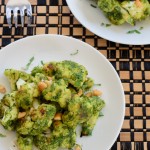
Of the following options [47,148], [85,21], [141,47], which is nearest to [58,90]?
[47,148]

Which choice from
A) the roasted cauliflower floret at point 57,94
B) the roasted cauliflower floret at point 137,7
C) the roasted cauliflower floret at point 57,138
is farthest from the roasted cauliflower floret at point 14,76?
the roasted cauliflower floret at point 137,7

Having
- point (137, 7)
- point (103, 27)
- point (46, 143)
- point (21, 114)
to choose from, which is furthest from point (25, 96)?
point (137, 7)

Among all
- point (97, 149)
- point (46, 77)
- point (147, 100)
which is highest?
point (46, 77)

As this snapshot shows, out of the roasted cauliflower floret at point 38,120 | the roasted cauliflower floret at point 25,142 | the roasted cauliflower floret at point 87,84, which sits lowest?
the roasted cauliflower floret at point 25,142

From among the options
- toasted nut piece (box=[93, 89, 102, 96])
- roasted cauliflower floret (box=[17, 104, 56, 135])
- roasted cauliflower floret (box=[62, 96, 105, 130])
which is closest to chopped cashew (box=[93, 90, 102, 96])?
toasted nut piece (box=[93, 89, 102, 96])

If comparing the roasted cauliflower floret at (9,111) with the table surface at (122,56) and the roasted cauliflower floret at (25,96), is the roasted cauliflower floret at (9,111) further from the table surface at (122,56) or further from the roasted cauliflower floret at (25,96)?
the table surface at (122,56)

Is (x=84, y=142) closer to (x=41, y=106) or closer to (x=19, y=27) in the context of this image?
(x=41, y=106)
